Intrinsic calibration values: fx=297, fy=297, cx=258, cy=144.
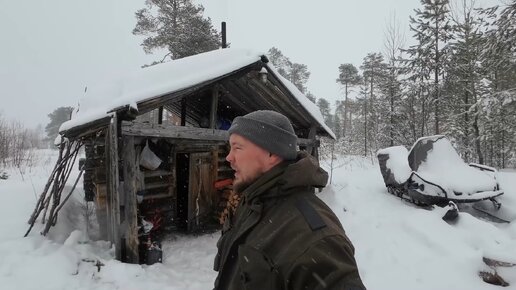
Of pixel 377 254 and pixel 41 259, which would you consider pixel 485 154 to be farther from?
pixel 41 259

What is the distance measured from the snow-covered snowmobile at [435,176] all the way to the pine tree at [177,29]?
12.3 m

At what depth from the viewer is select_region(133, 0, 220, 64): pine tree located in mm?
17375

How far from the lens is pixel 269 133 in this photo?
166 centimetres

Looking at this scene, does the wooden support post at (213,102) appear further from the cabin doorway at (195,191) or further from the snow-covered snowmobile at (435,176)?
the snow-covered snowmobile at (435,176)

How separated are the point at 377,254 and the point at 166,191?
5.71 metres

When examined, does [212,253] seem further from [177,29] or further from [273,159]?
[177,29]

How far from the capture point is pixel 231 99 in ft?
29.4

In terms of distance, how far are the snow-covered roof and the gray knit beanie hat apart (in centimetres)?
423

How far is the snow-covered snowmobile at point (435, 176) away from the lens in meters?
8.38

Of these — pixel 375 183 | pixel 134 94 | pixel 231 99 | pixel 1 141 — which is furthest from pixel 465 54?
pixel 1 141

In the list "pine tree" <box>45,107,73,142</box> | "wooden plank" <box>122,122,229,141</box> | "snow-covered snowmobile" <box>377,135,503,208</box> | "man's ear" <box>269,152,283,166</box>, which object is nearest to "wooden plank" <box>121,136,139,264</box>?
"wooden plank" <box>122,122,229,141</box>

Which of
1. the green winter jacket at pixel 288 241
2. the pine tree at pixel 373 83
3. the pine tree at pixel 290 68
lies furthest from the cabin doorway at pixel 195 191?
the pine tree at pixel 290 68

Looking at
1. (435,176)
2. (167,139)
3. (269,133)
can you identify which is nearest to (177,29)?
(167,139)

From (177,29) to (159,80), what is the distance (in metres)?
13.1
